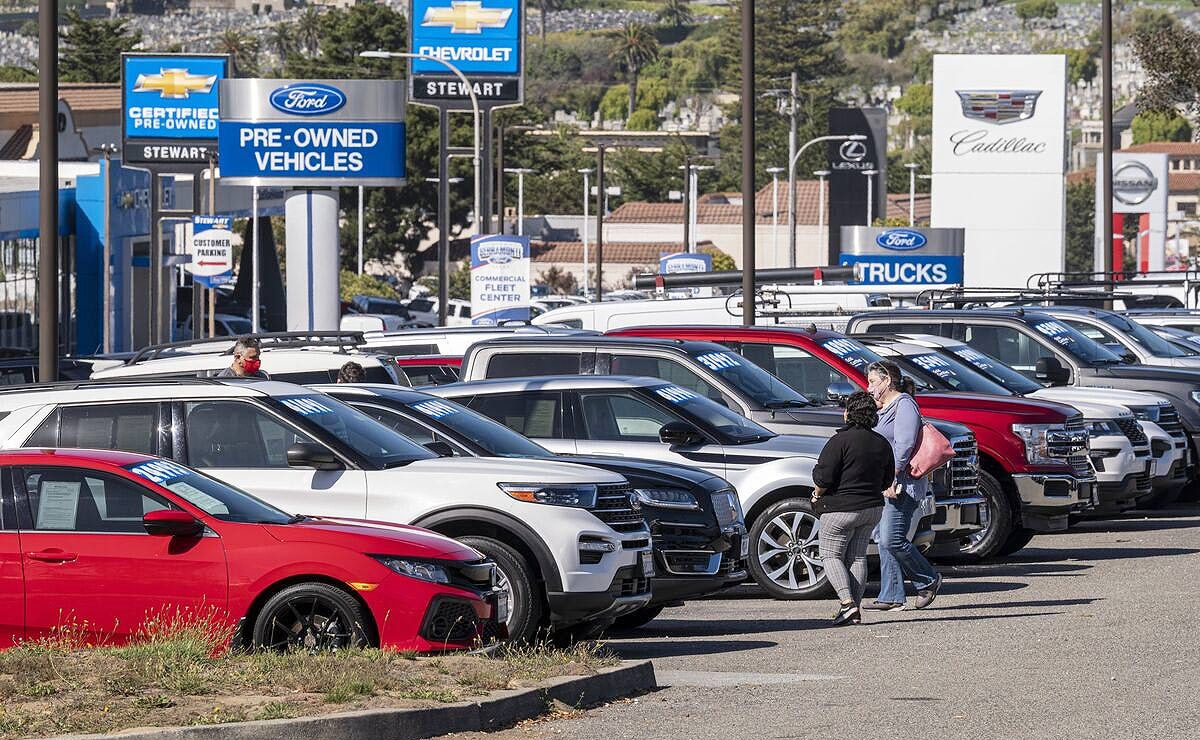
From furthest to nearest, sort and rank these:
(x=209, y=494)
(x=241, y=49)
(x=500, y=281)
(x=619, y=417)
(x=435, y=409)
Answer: (x=241, y=49) → (x=500, y=281) → (x=619, y=417) → (x=435, y=409) → (x=209, y=494)

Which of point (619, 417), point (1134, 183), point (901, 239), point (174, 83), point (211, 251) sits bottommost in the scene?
point (619, 417)

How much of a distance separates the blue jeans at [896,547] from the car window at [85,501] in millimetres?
5332

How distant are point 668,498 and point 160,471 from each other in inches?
143

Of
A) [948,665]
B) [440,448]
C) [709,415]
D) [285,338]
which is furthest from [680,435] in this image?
[285,338]

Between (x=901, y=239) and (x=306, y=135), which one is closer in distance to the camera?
(x=306, y=135)

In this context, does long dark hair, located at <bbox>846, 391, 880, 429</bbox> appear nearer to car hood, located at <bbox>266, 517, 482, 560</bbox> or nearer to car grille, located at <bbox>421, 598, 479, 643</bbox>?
car hood, located at <bbox>266, 517, 482, 560</bbox>

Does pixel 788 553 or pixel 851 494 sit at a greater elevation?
pixel 851 494

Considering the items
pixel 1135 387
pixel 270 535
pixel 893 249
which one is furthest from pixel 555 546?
pixel 893 249

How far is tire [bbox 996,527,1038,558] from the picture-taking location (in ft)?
54.2

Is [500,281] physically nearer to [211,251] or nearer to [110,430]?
[211,251]

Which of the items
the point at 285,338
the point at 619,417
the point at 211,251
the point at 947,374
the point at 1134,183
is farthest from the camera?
the point at 1134,183

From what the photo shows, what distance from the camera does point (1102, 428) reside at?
59.4 feet

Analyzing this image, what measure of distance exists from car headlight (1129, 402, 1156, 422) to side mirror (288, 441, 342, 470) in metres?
10.4

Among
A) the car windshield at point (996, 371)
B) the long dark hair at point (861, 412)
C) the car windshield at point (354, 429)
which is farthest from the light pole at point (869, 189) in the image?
the car windshield at point (354, 429)
